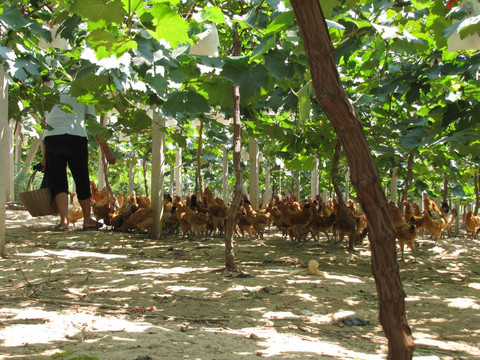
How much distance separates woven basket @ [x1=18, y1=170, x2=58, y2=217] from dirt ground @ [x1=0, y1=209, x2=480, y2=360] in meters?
0.44

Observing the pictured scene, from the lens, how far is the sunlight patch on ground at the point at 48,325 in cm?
193

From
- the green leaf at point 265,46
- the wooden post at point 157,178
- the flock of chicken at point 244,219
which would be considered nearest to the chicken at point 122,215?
the flock of chicken at point 244,219

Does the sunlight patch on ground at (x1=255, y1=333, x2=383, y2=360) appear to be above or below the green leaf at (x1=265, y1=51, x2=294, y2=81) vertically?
below

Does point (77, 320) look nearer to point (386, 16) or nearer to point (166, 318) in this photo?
point (166, 318)

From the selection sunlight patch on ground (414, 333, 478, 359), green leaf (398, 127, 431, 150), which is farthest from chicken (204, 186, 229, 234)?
sunlight patch on ground (414, 333, 478, 359)

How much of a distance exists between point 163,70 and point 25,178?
12.5 metres

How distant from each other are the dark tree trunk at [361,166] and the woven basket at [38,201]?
487 cm

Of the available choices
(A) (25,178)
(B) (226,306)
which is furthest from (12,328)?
(A) (25,178)

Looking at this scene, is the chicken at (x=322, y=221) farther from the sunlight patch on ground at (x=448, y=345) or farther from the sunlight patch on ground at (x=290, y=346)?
the sunlight patch on ground at (x=290, y=346)

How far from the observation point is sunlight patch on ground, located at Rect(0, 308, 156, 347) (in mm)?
1931

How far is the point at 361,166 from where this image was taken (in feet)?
3.88

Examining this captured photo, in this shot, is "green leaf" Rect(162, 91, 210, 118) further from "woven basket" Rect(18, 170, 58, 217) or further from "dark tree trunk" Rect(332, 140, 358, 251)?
"dark tree trunk" Rect(332, 140, 358, 251)

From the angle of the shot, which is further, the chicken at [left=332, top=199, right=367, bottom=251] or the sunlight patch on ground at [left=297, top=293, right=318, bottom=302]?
the chicken at [left=332, top=199, right=367, bottom=251]

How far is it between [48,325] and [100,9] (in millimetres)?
1634
